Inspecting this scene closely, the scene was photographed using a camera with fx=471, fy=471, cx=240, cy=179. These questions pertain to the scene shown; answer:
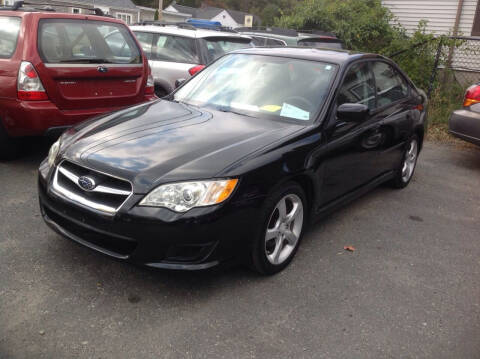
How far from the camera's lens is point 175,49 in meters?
7.62

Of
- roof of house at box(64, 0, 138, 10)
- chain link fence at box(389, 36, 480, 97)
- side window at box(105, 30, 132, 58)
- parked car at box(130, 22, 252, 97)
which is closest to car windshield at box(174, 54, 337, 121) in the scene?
side window at box(105, 30, 132, 58)

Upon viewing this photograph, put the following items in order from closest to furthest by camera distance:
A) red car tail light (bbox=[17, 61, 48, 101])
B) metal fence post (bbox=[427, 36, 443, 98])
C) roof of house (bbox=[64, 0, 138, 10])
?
red car tail light (bbox=[17, 61, 48, 101]), metal fence post (bbox=[427, 36, 443, 98]), roof of house (bbox=[64, 0, 138, 10])

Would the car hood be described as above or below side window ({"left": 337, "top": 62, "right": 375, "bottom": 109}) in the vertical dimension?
below

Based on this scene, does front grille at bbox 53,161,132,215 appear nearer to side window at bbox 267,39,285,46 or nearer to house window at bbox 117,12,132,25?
side window at bbox 267,39,285,46

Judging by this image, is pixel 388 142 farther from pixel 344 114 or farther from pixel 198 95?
pixel 198 95

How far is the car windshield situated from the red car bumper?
55.6 inches

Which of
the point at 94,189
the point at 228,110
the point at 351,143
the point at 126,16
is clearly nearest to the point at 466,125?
the point at 351,143

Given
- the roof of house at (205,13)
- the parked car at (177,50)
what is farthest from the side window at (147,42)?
the roof of house at (205,13)

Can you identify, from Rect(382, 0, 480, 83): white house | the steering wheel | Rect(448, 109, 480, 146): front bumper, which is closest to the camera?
the steering wheel

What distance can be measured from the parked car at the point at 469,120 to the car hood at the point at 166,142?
12.9 feet

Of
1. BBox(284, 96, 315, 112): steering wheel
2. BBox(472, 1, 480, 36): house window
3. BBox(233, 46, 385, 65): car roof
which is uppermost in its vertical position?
BBox(472, 1, 480, 36): house window

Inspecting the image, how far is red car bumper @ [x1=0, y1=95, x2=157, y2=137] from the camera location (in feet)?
15.9

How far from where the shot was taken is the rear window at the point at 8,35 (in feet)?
16.4

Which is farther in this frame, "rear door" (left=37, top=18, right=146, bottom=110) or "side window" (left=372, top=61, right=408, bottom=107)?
"rear door" (left=37, top=18, right=146, bottom=110)
